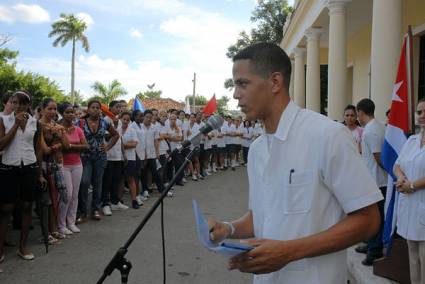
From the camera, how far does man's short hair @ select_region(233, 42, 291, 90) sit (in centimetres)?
175

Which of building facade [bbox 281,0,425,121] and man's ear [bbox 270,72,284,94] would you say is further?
building facade [bbox 281,0,425,121]

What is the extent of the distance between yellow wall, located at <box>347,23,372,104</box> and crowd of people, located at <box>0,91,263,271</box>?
28.0 ft

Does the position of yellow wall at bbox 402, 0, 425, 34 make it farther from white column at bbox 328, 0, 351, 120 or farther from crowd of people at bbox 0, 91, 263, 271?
crowd of people at bbox 0, 91, 263, 271

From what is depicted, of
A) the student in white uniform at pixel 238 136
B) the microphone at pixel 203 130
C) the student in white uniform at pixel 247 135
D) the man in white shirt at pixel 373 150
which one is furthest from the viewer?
the student in white uniform at pixel 247 135

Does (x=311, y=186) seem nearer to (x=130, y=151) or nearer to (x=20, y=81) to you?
(x=130, y=151)

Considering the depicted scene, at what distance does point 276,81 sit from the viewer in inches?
69.2

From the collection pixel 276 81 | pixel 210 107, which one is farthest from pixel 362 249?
pixel 210 107

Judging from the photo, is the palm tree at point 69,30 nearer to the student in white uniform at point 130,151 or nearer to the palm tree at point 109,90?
the palm tree at point 109,90

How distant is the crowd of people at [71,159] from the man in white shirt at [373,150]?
6.21ft

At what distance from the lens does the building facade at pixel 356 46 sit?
7.57m

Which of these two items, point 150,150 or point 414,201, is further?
point 150,150

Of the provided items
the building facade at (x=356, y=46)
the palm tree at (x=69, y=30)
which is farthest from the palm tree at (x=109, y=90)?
the building facade at (x=356, y=46)

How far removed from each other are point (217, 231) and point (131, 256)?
3926 mm

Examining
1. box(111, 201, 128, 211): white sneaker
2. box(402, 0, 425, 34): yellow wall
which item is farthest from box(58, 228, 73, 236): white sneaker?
box(402, 0, 425, 34): yellow wall
